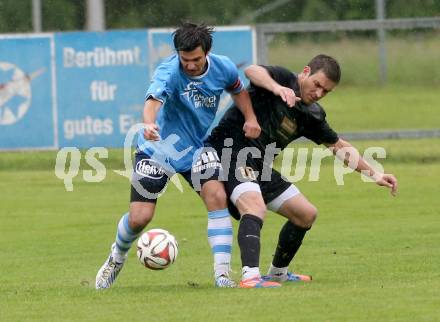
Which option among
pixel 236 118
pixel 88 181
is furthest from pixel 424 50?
pixel 236 118

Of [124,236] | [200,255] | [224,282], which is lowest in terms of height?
[200,255]

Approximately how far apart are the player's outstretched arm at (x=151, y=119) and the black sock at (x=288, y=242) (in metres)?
1.51

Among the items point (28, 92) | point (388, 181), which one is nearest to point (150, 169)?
point (388, 181)

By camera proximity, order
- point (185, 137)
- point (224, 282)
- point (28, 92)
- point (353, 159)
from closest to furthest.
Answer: point (224, 282) → point (185, 137) → point (353, 159) → point (28, 92)

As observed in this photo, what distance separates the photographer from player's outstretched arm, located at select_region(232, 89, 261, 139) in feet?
30.5

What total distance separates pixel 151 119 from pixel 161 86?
336mm

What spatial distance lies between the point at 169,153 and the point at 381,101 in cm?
1488

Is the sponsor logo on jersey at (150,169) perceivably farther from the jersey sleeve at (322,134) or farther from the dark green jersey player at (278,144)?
the jersey sleeve at (322,134)

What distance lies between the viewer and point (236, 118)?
9695mm

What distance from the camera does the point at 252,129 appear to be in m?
9.28

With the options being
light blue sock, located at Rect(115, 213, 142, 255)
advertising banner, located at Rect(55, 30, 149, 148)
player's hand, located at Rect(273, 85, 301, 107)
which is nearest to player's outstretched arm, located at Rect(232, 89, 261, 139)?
player's hand, located at Rect(273, 85, 301, 107)

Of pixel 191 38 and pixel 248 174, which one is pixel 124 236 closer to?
pixel 248 174

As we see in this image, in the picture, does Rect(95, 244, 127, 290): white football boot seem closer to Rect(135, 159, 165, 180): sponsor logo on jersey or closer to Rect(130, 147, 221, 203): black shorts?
Rect(130, 147, 221, 203): black shorts

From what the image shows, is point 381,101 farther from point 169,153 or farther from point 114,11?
point 169,153
